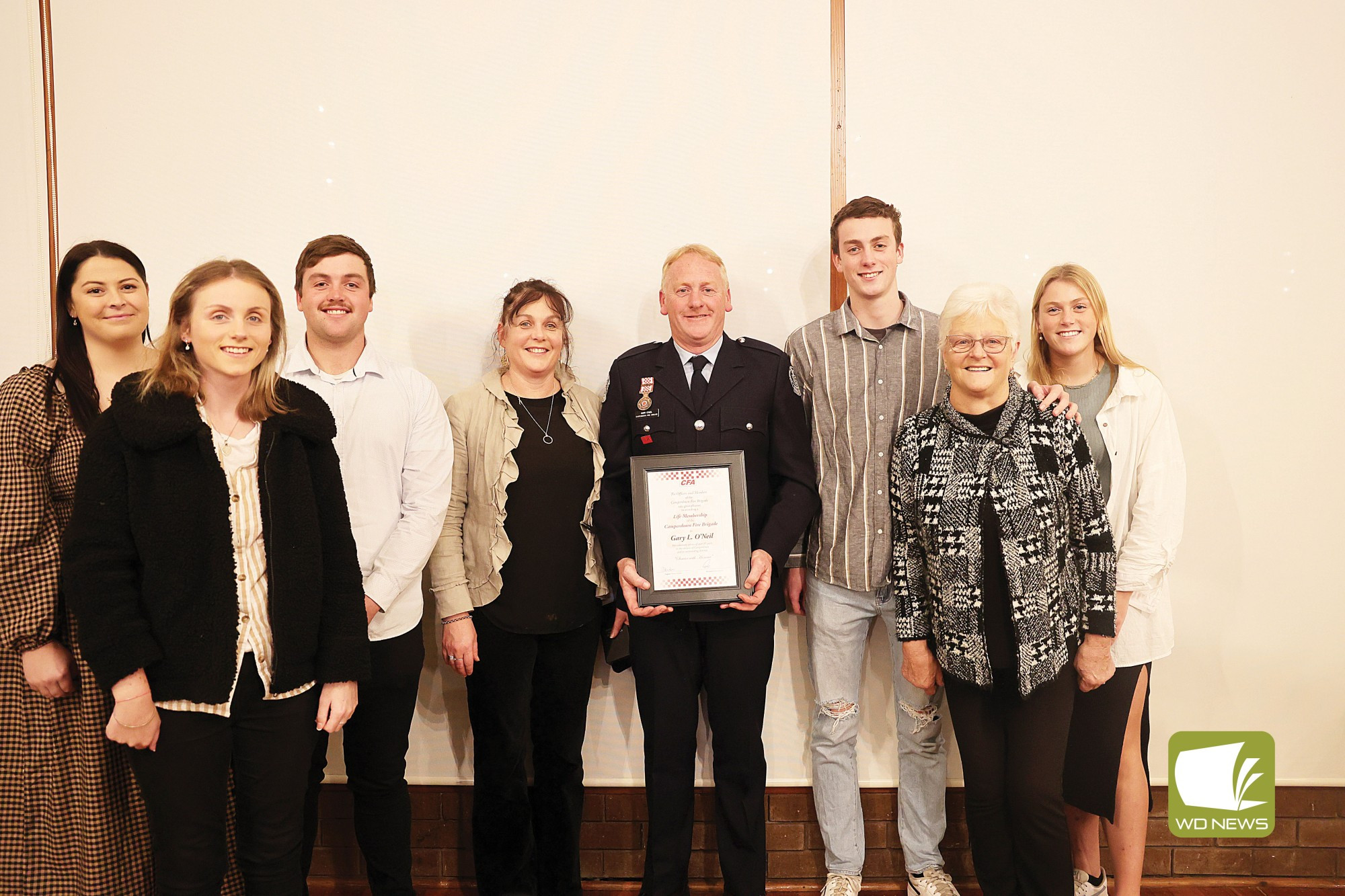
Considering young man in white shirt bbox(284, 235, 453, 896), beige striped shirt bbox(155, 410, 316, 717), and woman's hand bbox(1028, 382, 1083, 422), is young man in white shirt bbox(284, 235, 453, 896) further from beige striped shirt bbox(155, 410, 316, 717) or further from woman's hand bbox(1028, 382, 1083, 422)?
woman's hand bbox(1028, 382, 1083, 422)

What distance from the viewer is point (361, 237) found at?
9.01 ft

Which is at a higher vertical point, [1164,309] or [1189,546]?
[1164,309]

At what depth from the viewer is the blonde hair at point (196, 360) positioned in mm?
1648

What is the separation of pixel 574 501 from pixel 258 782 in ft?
3.45

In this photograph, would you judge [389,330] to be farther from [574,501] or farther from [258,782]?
[258,782]

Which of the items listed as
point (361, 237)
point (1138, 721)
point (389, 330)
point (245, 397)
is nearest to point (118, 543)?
point (245, 397)

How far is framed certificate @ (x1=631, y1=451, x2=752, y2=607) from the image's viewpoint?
86.8 inches

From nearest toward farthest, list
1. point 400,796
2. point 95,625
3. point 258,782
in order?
1. point 95,625
2. point 258,782
3. point 400,796

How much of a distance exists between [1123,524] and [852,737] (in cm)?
103

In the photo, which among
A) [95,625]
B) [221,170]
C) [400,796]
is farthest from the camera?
[221,170]

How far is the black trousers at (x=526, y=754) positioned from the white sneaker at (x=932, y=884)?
109 cm

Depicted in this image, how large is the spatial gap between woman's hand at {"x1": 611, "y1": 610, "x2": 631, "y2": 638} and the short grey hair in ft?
4.10

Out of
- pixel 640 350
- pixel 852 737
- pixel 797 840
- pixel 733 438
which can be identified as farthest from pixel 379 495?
pixel 797 840

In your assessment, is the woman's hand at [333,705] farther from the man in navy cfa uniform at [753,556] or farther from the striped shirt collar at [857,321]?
the striped shirt collar at [857,321]
